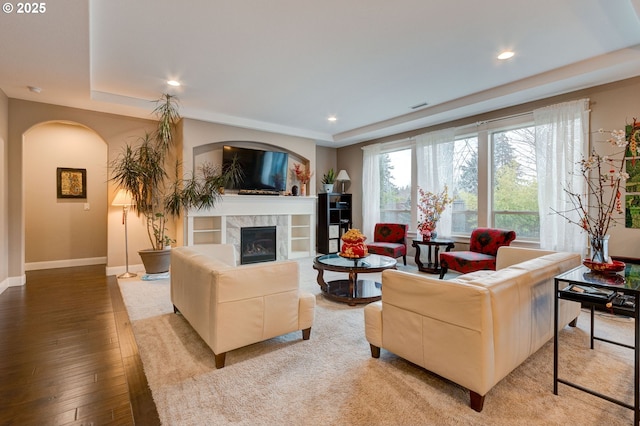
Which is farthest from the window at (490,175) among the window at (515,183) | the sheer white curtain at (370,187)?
the sheer white curtain at (370,187)

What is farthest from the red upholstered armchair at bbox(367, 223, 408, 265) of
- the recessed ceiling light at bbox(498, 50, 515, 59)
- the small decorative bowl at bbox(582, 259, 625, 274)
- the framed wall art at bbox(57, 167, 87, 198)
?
the framed wall art at bbox(57, 167, 87, 198)

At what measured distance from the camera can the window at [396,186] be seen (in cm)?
634

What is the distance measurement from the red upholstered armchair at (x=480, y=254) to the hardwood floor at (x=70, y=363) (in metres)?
3.95

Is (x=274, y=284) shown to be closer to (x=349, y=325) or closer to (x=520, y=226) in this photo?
(x=349, y=325)

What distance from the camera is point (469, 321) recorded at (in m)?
1.68

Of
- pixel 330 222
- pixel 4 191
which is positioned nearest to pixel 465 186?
pixel 330 222

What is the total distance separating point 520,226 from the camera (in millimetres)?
4652

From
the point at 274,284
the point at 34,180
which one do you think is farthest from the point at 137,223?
the point at 274,284

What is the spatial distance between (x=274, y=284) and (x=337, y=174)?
19.4 feet

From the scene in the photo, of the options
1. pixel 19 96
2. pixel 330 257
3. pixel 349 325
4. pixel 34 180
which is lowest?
pixel 349 325

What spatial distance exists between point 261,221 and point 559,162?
5.04 m

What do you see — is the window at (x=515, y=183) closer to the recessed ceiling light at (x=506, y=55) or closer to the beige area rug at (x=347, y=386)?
the recessed ceiling light at (x=506, y=55)

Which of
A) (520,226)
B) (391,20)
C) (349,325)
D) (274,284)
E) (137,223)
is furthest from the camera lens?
(137,223)

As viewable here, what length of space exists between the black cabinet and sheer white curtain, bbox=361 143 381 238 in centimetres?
54
